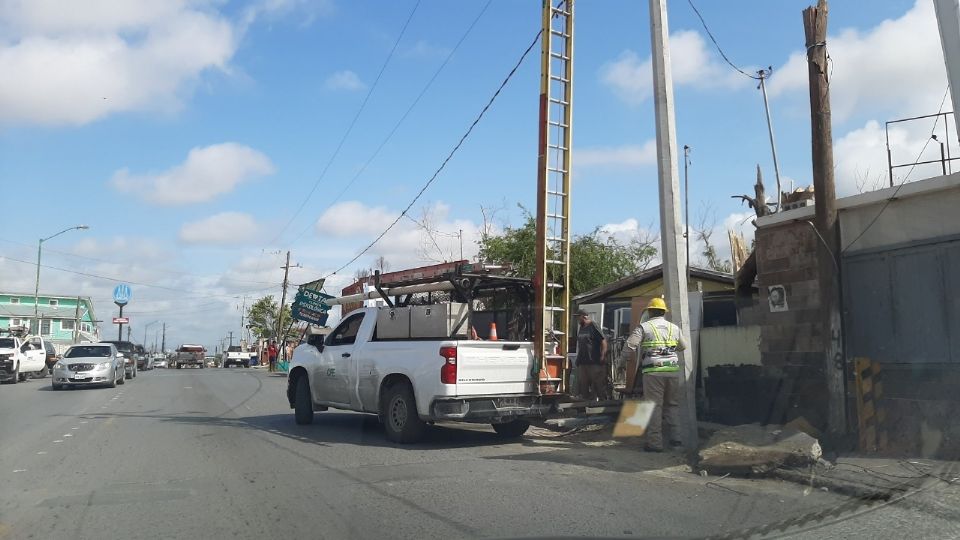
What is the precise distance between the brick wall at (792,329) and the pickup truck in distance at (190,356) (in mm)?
60454

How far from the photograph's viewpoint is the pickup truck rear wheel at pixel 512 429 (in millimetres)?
11367

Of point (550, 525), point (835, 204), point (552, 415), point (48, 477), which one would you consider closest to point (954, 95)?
point (835, 204)

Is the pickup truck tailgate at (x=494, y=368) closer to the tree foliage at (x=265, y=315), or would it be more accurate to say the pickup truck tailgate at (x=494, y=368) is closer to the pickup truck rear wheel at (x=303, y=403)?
the pickup truck rear wheel at (x=303, y=403)

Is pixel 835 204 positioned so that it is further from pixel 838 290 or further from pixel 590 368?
pixel 590 368

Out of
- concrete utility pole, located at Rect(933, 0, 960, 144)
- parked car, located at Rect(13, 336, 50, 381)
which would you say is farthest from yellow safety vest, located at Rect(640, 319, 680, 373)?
parked car, located at Rect(13, 336, 50, 381)

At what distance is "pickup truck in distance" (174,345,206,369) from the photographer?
214 feet

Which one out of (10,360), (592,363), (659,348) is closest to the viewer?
(659,348)

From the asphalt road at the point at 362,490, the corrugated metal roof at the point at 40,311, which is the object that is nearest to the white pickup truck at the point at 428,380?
the asphalt road at the point at 362,490

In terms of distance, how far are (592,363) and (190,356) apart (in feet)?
192

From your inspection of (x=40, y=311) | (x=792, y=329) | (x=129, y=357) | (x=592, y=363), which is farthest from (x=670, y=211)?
(x=40, y=311)

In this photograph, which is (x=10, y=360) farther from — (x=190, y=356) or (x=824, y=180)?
(x=190, y=356)

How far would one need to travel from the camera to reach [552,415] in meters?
11.0

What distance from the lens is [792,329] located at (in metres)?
11.1

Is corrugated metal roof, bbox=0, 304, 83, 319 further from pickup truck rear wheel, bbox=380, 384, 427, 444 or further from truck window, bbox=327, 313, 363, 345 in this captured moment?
pickup truck rear wheel, bbox=380, 384, 427, 444
